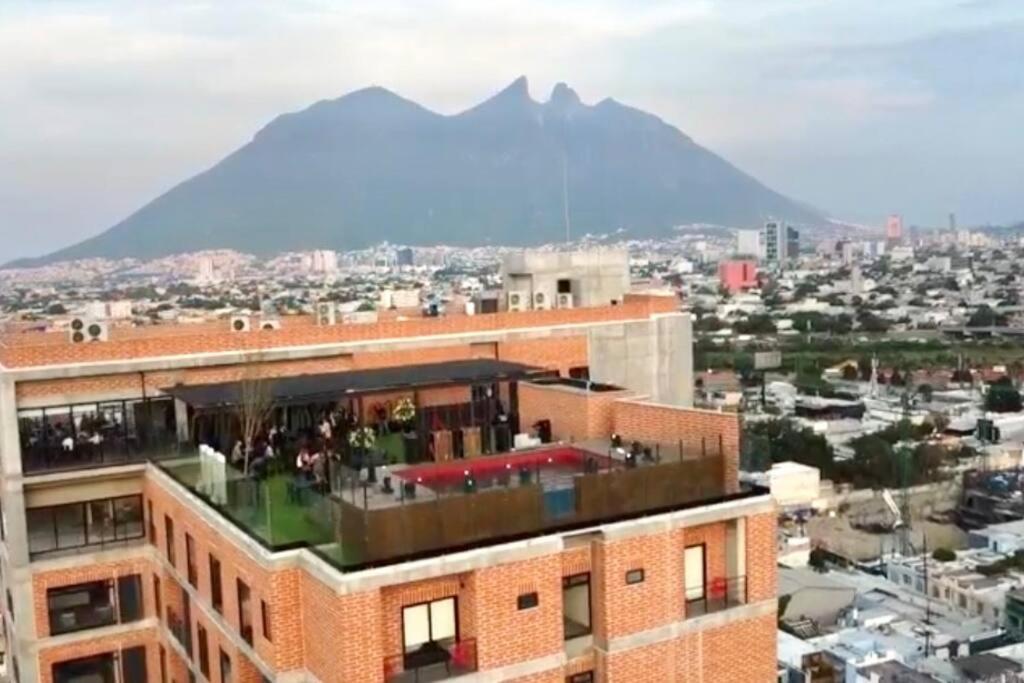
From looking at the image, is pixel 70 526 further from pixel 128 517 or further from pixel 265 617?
pixel 265 617

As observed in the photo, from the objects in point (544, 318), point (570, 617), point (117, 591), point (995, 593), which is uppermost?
point (544, 318)

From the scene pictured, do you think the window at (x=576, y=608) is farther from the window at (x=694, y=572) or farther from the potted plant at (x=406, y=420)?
the potted plant at (x=406, y=420)

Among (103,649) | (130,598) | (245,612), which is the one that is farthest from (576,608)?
(103,649)

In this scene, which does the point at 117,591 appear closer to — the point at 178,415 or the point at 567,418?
the point at 178,415

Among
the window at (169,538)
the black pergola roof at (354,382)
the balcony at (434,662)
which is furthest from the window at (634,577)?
the window at (169,538)

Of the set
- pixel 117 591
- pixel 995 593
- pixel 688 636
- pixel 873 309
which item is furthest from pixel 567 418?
pixel 873 309

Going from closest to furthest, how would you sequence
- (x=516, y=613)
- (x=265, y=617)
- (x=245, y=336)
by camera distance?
1. (x=516, y=613)
2. (x=265, y=617)
3. (x=245, y=336)

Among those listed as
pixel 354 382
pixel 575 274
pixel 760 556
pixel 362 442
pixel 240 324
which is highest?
pixel 575 274
